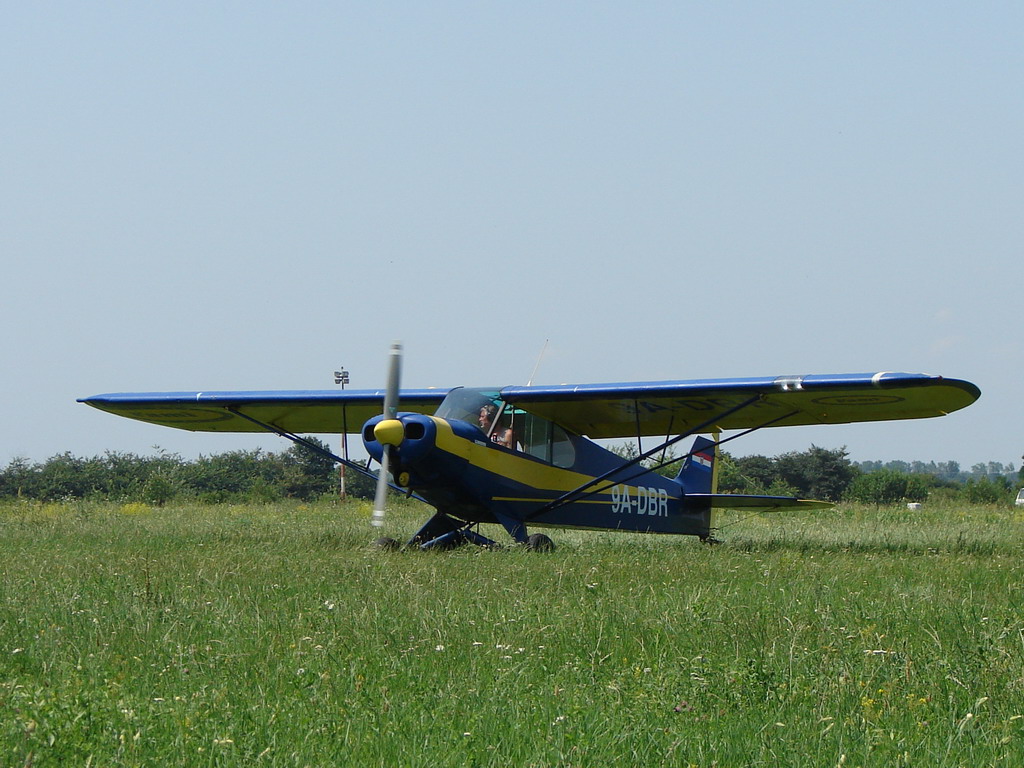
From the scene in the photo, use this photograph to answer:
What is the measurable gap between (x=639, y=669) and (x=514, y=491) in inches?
323

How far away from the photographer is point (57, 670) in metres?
5.09

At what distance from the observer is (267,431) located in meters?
17.1

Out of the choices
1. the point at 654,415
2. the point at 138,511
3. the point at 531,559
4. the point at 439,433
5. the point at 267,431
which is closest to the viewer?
the point at 531,559

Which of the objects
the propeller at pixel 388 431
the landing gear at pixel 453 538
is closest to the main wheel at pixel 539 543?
the landing gear at pixel 453 538

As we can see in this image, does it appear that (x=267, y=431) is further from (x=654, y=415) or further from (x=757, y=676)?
(x=757, y=676)

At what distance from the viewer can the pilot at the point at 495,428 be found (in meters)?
13.4

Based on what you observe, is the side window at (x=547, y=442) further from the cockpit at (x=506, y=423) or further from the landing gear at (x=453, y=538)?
the landing gear at (x=453, y=538)

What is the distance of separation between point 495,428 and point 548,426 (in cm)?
116

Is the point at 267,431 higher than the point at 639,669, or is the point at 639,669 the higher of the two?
the point at 267,431

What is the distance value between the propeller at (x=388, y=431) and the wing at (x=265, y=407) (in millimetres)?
3188

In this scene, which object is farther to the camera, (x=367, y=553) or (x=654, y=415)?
(x=654, y=415)

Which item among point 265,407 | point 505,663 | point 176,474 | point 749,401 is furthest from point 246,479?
point 505,663

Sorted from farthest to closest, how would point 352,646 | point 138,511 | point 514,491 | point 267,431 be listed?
point 138,511 < point 267,431 < point 514,491 < point 352,646

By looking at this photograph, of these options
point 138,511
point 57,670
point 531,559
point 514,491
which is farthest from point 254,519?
point 57,670
